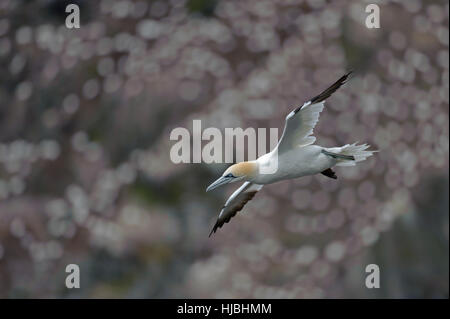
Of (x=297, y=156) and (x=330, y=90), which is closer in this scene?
(x=330, y=90)

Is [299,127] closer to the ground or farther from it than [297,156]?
farther from it

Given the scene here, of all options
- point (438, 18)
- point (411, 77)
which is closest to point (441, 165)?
point (411, 77)

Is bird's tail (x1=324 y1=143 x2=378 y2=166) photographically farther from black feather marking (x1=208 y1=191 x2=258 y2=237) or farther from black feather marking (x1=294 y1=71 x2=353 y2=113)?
black feather marking (x1=208 y1=191 x2=258 y2=237)

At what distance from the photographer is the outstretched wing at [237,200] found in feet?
10.1

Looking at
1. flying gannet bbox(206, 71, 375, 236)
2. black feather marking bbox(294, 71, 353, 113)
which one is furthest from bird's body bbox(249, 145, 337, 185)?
black feather marking bbox(294, 71, 353, 113)

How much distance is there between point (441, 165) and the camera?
6.69 m

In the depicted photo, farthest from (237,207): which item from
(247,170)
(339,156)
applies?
(339,156)

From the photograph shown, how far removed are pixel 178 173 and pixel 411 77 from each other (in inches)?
99.9

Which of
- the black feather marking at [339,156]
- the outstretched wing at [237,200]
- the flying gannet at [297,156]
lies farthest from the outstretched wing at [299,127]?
the outstretched wing at [237,200]

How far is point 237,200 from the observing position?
3168 millimetres

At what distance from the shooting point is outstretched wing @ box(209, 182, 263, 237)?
3.08 m

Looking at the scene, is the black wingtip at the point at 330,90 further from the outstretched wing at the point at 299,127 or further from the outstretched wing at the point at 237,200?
the outstretched wing at the point at 237,200

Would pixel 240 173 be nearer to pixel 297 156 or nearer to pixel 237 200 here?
pixel 297 156

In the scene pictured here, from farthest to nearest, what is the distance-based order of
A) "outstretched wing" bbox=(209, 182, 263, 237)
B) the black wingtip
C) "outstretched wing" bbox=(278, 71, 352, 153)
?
"outstretched wing" bbox=(209, 182, 263, 237)
"outstretched wing" bbox=(278, 71, 352, 153)
the black wingtip
